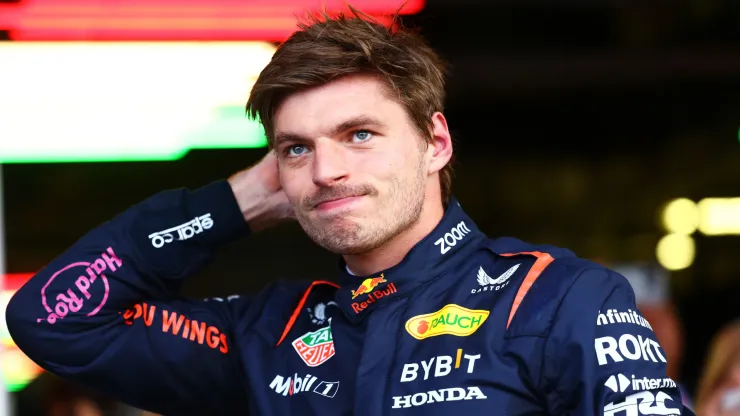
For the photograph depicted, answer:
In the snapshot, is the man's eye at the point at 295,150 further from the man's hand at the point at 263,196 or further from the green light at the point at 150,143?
the green light at the point at 150,143

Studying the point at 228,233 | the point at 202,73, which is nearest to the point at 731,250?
the point at 202,73

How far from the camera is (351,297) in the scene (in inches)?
76.2

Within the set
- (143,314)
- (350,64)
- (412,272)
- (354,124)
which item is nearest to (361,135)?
(354,124)

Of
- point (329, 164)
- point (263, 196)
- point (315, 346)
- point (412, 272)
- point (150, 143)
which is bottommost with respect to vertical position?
point (315, 346)

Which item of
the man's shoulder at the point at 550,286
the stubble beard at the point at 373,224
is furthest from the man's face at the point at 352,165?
the man's shoulder at the point at 550,286

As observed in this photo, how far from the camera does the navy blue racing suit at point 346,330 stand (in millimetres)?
1677

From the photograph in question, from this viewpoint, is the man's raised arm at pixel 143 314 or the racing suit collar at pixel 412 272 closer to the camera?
the racing suit collar at pixel 412 272

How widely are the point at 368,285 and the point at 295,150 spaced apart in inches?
11.2

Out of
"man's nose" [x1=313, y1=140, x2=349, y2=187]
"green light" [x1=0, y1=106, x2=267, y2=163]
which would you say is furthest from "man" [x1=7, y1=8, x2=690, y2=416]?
"green light" [x1=0, y1=106, x2=267, y2=163]

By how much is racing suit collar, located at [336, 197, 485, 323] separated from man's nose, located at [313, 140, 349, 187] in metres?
0.19

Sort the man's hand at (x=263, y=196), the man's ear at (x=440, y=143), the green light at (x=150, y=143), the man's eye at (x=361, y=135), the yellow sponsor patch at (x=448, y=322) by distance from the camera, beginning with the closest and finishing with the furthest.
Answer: the yellow sponsor patch at (x=448, y=322) < the man's eye at (x=361, y=135) < the man's ear at (x=440, y=143) < the man's hand at (x=263, y=196) < the green light at (x=150, y=143)

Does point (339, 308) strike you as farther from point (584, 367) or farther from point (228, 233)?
point (584, 367)

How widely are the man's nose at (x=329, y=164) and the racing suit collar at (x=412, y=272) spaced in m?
0.19

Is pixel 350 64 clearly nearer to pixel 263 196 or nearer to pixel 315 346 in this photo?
pixel 263 196
